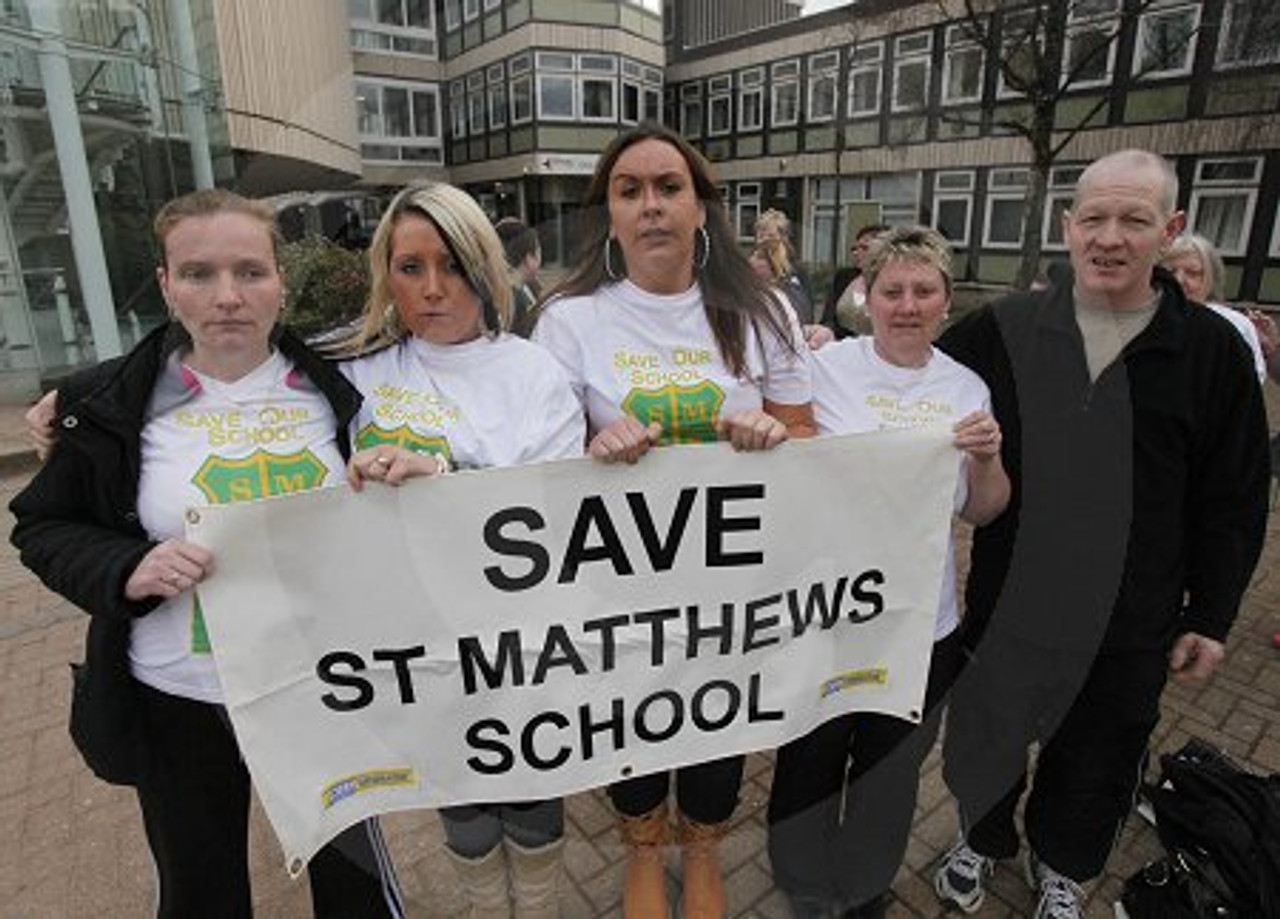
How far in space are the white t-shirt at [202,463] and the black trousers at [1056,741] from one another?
1870 mm

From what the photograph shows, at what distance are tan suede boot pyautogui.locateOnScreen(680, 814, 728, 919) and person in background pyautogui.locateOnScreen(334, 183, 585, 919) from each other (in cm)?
119

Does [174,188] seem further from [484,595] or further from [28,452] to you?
[484,595]

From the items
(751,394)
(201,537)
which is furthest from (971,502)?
(201,537)

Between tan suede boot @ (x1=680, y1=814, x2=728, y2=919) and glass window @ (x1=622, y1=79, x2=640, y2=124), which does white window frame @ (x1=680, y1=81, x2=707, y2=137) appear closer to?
glass window @ (x1=622, y1=79, x2=640, y2=124)

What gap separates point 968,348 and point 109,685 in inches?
88.2

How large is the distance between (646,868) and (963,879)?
998 millimetres

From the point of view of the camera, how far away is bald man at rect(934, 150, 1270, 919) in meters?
1.97

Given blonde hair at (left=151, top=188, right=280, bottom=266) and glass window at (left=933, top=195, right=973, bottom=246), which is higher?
glass window at (left=933, top=195, right=973, bottom=246)

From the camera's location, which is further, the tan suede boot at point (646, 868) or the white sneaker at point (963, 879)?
the white sneaker at point (963, 879)

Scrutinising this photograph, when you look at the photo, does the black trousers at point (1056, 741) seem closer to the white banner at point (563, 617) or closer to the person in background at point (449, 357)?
the white banner at point (563, 617)

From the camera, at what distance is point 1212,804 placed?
2.40 metres

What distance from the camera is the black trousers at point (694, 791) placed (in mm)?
2102

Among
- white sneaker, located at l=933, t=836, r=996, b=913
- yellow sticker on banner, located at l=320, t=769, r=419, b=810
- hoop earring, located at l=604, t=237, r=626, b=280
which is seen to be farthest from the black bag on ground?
hoop earring, located at l=604, t=237, r=626, b=280

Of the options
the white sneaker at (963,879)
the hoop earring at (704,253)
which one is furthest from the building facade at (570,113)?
the white sneaker at (963,879)
